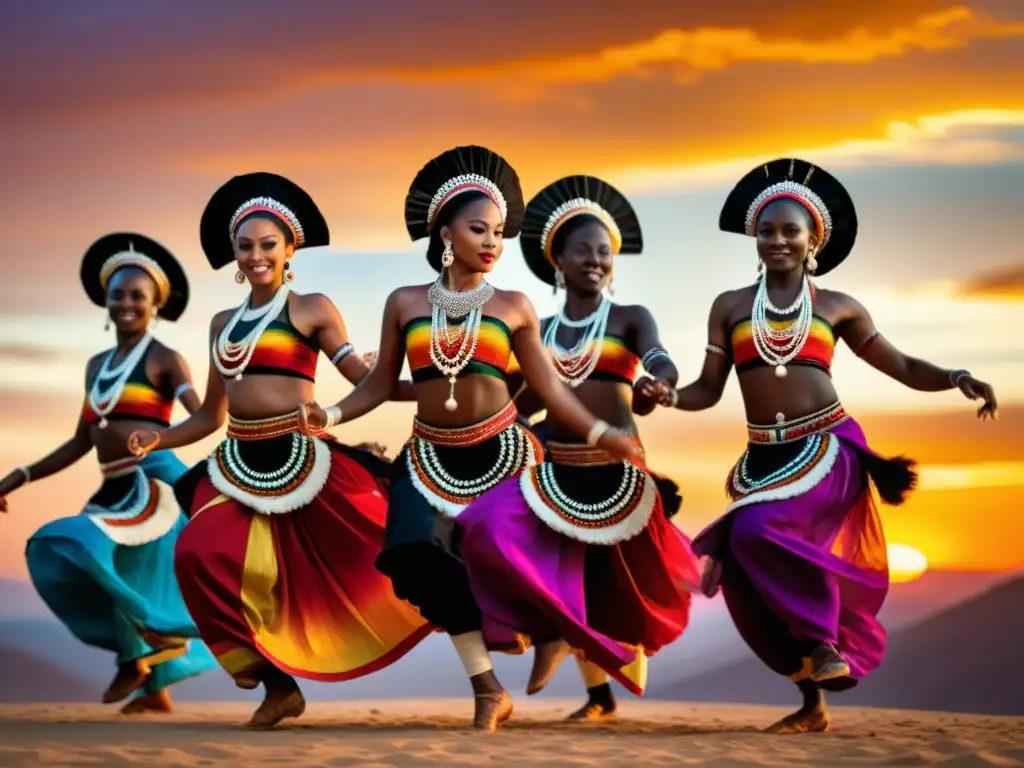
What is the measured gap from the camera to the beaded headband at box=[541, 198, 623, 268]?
7.55 meters

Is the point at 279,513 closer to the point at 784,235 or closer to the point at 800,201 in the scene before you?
the point at 784,235

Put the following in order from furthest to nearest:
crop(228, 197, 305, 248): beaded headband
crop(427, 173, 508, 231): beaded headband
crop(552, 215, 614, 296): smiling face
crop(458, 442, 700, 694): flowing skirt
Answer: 1. crop(552, 215, 614, 296): smiling face
2. crop(228, 197, 305, 248): beaded headband
3. crop(427, 173, 508, 231): beaded headband
4. crop(458, 442, 700, 694): flowing skirt

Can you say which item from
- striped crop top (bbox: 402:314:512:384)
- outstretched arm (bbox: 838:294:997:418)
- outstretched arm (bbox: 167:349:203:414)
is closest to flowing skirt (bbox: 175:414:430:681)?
striped crop top (bbox: 402:314:512:384)

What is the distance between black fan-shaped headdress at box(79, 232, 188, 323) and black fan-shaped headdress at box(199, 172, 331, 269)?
1.36 m

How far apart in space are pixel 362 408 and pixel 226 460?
26.4 inches

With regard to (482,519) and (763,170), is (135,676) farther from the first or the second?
(763,170)

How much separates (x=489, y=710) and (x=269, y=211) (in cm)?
240

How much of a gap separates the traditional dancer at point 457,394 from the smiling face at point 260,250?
68 centimetres

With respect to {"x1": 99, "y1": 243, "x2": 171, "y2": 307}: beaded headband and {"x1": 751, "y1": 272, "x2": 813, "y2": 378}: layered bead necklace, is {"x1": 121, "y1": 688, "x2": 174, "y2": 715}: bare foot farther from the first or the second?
{"x1": 751, "y1": 272, "x2": 813, "y2": 378}: layered bead necklace

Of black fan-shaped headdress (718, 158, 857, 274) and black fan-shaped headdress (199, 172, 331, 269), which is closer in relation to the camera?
black fan-shaped headdress (718, 158, 857, 274)

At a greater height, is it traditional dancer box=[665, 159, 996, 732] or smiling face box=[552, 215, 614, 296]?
smiling face box=[552, 215, 614, 296]

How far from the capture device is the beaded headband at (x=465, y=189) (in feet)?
22.2

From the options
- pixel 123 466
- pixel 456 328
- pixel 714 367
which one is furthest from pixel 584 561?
pixel 123 466

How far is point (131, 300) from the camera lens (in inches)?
336
